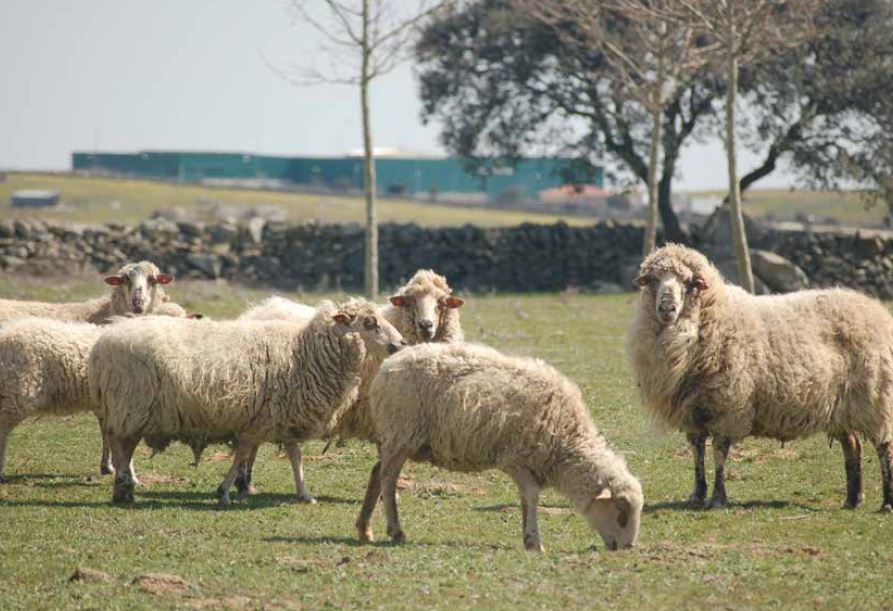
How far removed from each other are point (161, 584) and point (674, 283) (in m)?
5.88

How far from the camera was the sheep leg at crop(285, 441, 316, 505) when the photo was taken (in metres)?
12.9

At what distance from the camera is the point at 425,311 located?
558 inches

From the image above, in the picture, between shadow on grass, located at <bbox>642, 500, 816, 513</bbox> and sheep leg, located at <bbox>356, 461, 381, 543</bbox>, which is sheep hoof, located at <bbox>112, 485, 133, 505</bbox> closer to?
sheep leg, located at <bbox>356, 461, 381, 543</bbox>

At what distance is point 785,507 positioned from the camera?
12719 mm

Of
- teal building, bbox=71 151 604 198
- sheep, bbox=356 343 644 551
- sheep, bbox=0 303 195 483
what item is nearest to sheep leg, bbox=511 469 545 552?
sheep, bbox=356 343 644 551

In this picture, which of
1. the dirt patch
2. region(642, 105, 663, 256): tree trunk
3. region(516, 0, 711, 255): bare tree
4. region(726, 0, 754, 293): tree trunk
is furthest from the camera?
region(642, 105, 663, 256): tree trunk

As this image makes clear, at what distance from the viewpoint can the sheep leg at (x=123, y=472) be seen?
40.7 feet

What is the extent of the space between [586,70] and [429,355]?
31.5m

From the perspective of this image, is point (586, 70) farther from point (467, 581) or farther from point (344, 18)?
point (467, 581)

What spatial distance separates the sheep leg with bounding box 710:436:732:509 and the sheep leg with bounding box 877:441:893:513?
4.87 feet

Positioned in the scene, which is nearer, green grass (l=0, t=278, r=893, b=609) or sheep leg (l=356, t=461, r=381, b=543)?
green grass (l=0, t=278, r=893, b=609)

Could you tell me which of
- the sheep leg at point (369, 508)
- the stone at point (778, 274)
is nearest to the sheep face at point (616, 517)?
the sheep leg at point (369, 508)

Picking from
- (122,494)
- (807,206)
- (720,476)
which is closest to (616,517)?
(720,476)

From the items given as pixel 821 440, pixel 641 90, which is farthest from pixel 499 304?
pixel 821 440
